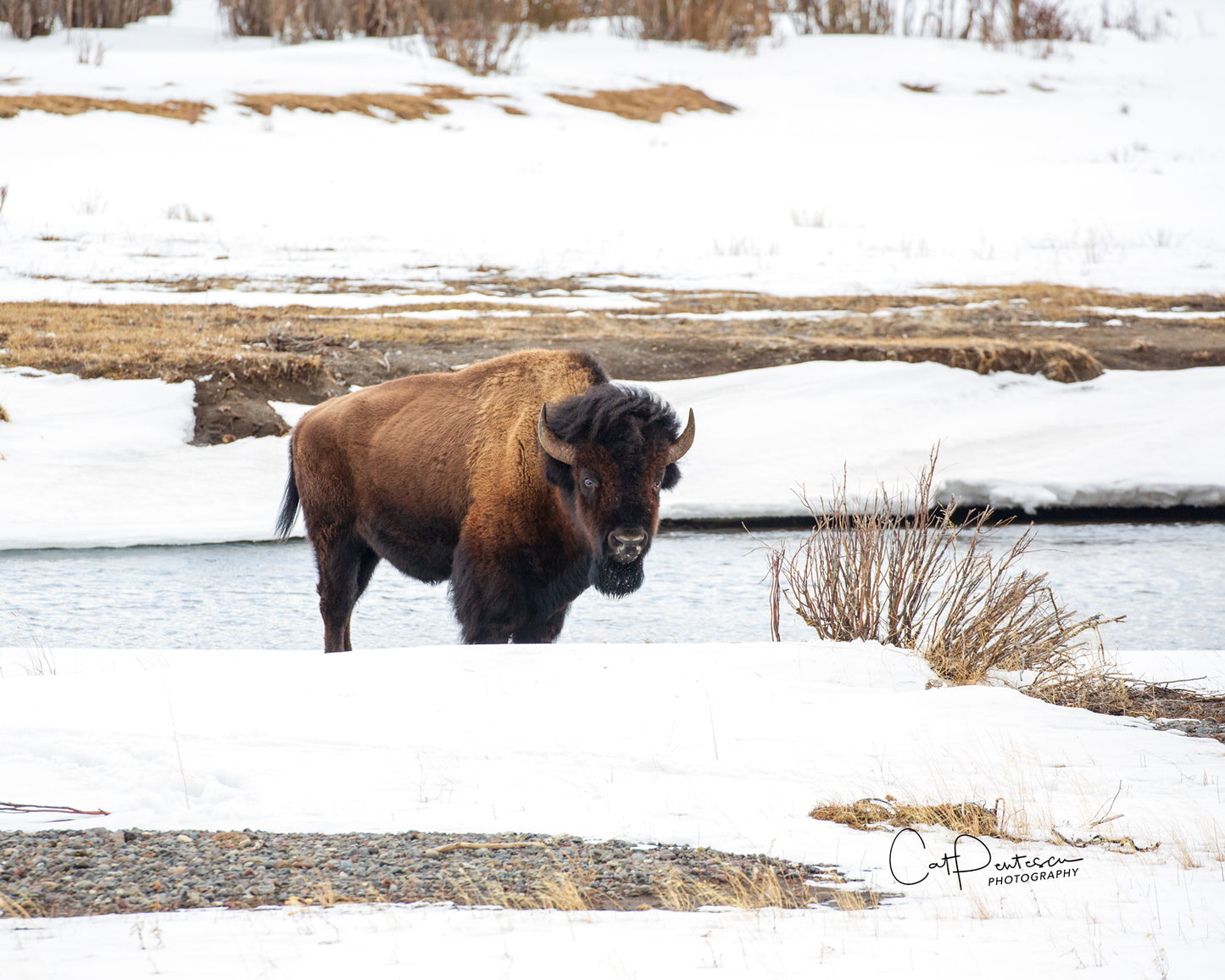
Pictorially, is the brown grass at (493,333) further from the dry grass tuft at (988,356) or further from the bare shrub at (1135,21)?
the bare shrub at (1135,21)

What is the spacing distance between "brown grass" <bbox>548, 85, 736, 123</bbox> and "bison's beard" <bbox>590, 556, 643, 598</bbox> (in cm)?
2691

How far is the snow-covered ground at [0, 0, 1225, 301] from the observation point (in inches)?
858

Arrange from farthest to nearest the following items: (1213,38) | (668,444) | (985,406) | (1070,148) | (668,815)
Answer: (1213,38)
(1070,148)
(985,406)
(668,444)
(668,815)

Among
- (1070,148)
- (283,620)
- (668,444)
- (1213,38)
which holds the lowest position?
(283,620)

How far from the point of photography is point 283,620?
8.72 meters

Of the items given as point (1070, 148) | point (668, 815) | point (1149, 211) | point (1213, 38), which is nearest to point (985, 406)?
point (668, 815)

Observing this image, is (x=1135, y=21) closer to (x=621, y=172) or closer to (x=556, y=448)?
(x=621, y=172)

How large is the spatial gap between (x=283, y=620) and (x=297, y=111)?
22.9 m

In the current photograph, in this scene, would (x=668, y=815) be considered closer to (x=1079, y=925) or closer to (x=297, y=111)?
(x=1079, y=925)

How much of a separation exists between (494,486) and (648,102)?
27644 mm

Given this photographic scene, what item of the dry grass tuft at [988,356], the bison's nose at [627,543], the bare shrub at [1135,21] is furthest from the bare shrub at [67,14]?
the bison's nose at [627,543]

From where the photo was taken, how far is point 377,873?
11.4 ft

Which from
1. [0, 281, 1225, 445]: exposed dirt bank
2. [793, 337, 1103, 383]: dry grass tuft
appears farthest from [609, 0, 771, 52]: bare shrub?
[793, 337, 1103, 383]: dry grass tuft

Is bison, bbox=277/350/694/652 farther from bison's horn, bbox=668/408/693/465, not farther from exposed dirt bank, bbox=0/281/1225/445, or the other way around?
exposed dirt bank, bbox=0/281/1225/445
